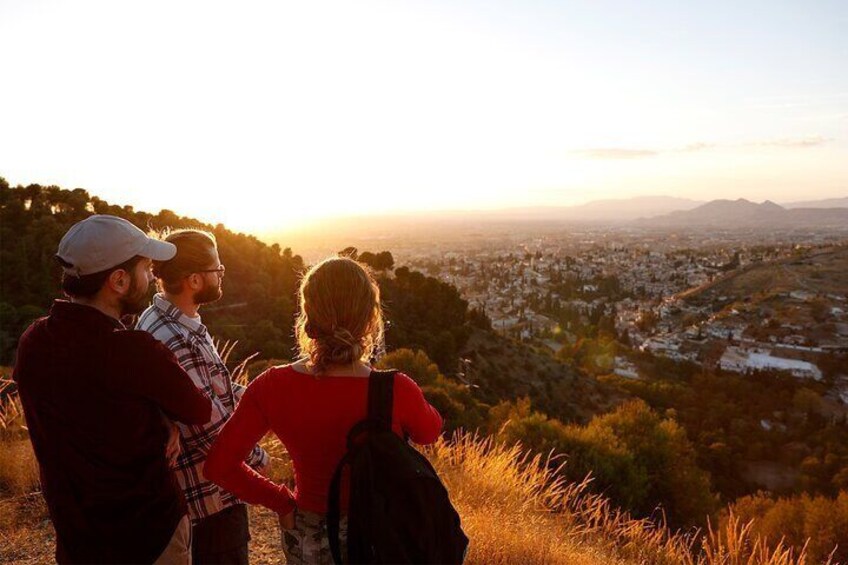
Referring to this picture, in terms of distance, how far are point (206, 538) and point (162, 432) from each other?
666mm

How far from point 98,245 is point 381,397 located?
1.06 m

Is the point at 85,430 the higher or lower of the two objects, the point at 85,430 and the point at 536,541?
the higher

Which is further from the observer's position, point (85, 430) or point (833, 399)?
point (833, 399)

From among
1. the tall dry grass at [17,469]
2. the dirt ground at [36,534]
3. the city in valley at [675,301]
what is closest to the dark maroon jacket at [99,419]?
the dirt ground at [36,534]

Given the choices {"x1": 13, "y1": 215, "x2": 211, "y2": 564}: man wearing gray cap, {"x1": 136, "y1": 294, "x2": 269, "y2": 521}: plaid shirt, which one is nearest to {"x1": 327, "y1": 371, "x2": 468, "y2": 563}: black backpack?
{"x1": 13, "y1": 215, "x2": 211, "y2": 564}: man wearing gray cap

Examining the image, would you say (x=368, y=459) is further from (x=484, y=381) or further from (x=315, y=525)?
(x=484, y=381)

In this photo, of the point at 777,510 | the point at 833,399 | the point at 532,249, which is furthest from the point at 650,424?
the point at 532,249

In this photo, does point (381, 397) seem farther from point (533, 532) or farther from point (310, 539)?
point (533, 532)

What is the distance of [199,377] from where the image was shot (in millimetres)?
2123

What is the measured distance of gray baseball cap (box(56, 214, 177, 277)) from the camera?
1719 millimetres

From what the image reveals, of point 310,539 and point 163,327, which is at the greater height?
point 163,327

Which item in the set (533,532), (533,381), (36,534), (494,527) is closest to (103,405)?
(494,527)

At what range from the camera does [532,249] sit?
142m

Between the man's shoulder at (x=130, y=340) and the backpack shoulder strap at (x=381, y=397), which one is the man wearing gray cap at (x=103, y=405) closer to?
the man's shoulder at (x=130, y=340)
